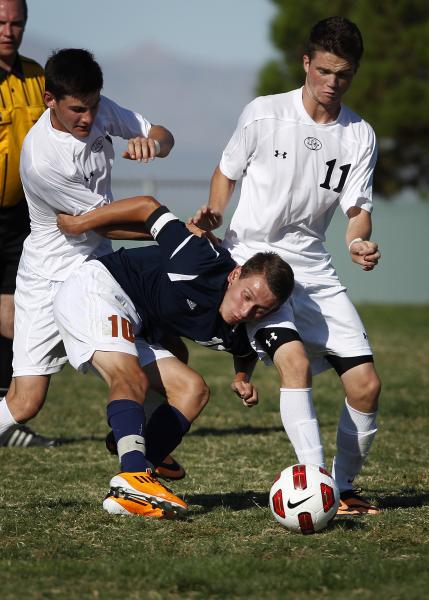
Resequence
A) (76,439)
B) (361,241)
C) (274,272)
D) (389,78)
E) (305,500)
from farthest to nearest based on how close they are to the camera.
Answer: (389,78)
(76,439)
(361,241)
(274,272)
(305,500)

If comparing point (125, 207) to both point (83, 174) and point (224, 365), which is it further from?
point (224, 365)

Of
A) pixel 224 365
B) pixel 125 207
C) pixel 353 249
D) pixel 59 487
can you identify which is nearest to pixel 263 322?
pixel 353 249

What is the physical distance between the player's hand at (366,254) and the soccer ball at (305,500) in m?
1.17

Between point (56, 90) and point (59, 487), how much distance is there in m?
2.45

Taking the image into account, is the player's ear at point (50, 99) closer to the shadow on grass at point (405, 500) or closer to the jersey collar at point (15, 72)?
the jersey collar at point (15, 72)

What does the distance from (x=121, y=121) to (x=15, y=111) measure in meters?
1.07

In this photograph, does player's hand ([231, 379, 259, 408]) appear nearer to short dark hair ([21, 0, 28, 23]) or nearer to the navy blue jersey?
the navy blue jersey

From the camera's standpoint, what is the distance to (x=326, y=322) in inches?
244

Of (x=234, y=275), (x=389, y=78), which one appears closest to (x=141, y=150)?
(x=234, y=275)

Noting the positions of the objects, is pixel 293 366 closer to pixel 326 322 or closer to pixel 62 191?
pixel 326 322

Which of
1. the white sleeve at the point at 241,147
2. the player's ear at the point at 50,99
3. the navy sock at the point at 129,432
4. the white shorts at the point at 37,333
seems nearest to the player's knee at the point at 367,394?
the navy sock at the point at 129,432

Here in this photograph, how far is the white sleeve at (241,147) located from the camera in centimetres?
625

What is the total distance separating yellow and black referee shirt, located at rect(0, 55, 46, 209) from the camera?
24.8ft

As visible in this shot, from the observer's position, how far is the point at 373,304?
87.6ft
